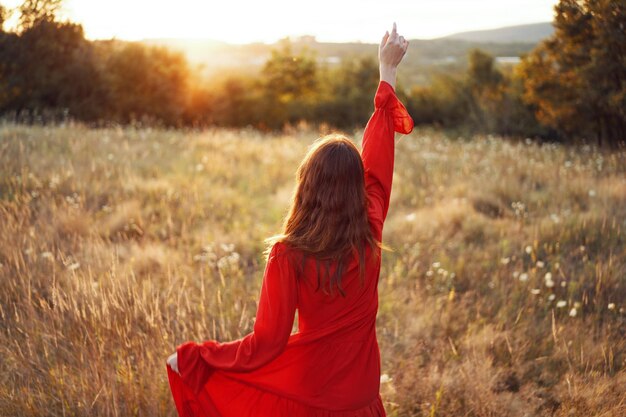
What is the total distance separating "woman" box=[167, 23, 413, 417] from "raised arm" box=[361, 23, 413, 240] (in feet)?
0.20

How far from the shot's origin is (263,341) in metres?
1.88

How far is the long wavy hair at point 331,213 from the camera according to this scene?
188cm

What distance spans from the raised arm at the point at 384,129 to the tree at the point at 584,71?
4.79 m

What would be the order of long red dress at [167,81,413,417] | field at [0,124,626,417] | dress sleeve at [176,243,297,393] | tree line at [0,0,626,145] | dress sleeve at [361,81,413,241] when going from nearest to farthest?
dress sleeve at [176,243,297,393] < long red dress at [167,81,413,417] < dress sleeve at [361,81,413,241] < field at [0,124,626,417] < tree line at [0,0,626,145]

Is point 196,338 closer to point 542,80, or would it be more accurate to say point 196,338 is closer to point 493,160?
point 493,160

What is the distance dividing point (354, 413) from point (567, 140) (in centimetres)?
1211

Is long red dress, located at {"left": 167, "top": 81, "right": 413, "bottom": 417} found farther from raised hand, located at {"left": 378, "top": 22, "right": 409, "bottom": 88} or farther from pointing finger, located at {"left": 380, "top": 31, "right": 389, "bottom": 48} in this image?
pointing finger, located at {"left": 380, "top": 31, "right": 389, "bottom": 48}

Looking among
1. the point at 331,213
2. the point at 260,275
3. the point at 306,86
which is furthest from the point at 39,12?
the point at 306,86

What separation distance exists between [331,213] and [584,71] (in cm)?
838

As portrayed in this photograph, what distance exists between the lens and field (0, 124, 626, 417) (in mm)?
2955

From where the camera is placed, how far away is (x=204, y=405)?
6.80 feet

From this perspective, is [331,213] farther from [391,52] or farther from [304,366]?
[391,52]

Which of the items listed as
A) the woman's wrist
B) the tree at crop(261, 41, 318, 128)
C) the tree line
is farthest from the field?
the tree at crop(261, 41, 318, 128)

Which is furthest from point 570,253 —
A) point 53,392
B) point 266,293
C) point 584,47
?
point 584,47
